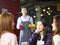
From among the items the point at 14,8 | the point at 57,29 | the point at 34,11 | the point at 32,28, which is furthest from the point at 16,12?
the point at 57,29

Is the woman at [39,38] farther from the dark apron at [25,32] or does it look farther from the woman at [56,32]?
the dark apron at [25,32]

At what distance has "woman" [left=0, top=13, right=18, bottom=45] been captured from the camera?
7.41 feet

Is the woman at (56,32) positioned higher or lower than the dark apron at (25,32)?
higher

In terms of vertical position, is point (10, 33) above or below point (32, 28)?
above

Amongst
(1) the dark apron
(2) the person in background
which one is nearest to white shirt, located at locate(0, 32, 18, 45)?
(2) the person in background

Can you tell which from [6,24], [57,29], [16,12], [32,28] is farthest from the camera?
[16,12]

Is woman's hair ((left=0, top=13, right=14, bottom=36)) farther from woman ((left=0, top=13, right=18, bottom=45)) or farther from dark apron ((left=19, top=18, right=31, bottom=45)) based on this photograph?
dark apron ((left=19, top=18, right=31, bottom=45))

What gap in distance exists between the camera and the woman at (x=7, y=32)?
226cm

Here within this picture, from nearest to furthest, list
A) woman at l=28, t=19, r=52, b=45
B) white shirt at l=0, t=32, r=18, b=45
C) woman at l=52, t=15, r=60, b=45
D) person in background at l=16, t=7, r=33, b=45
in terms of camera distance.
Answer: white shirt at l=0, t=32, r=18, b=45
woman at l=52, t=15, r=60, b=45
woman at l=28, t=19, r=52, b=45
person in background at l=16, t=7, r=33, b=45

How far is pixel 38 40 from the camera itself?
3.26 meters

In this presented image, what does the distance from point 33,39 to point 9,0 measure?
3092 mm

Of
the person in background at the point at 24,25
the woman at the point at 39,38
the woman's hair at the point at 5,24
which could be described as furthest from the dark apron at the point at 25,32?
the woman's hair at the point at 5,24

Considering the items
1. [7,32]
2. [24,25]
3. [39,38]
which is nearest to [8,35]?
[7,32]

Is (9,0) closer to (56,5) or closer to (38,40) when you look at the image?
(56,5)
